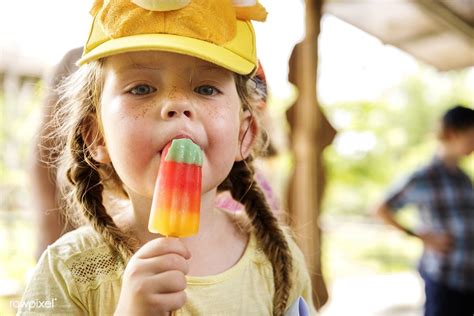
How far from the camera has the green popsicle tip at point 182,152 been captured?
0.59m

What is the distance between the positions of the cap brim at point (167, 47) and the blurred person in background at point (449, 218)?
76.9 inches

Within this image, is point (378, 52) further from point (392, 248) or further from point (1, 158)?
point (1, 158)

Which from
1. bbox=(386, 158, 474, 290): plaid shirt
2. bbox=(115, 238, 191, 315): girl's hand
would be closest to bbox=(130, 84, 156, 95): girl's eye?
bbox=(115, 238, 191, 315): girl's hand

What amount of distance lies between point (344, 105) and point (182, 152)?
22.8 ft

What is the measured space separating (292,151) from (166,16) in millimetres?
1895

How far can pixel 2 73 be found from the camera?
1.40 meters

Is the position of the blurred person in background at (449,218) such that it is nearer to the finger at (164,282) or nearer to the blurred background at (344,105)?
the blurred background at (344,105)

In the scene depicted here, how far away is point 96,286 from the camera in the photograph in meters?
0.68

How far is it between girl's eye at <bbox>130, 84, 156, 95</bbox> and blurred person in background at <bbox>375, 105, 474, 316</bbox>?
2.03 meters

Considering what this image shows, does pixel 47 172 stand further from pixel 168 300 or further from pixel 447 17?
pixel 447 17

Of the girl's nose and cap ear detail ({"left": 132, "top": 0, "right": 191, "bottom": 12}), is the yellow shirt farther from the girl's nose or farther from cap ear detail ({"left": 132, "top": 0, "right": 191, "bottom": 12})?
cap ear detail ({"left": 132, "top": 0, "right": 191, "bottom": 12})

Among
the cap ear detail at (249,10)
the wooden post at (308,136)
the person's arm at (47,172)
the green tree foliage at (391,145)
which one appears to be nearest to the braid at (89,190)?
the person's arm at (47,172)

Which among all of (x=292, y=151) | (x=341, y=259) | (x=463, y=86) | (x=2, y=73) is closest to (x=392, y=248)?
(x=341, y=259)

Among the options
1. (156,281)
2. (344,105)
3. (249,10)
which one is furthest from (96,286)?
(344,105)
